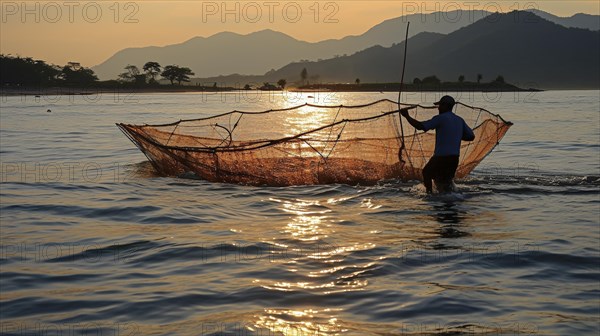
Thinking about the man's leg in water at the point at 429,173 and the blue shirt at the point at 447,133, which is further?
the man's leg in water at the point at 429,173

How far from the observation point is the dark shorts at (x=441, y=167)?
11.9 metres

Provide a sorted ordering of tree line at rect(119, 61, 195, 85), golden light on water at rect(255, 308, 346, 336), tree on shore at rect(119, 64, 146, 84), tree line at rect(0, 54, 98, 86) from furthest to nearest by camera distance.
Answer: tree line at rect(119, 61, 195, 85) < tree on shore at rect(119, 64, 146, 84) < tree line at rect(0, 54, 98, 86) < golden light on water at rect(255, 308, 346, 336)

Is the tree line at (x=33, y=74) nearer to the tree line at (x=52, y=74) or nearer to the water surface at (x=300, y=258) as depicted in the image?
the tree line at (x=52, y=74)

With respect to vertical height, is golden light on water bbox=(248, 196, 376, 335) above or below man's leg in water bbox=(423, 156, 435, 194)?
below

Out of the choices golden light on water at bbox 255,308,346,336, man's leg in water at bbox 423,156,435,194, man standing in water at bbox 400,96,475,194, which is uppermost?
man standing in water at bbox 400,96,475,194

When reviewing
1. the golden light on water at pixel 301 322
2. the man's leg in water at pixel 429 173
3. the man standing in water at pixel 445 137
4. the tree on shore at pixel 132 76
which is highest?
the tree on shore at pixel 132 76

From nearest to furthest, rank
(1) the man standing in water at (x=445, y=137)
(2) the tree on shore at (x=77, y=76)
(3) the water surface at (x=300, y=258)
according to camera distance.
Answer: (3) the water surface at (x=300, y=258)
(1) the man standing in water at (x=445, y=137)
(2) the tree on shore at (x=77, y=76)

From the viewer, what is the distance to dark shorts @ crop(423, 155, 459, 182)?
468 inches

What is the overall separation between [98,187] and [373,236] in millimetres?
7709

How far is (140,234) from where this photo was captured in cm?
1032

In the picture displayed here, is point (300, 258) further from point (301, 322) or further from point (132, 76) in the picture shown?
point (132, 76)

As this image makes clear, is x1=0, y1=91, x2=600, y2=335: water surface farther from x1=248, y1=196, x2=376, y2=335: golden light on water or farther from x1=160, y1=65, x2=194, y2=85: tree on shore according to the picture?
x1=160, y1=65, x2=194, y2=85: tree on shore

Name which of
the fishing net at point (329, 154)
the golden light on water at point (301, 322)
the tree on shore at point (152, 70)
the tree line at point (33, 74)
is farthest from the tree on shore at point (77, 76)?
the golden light on water at point (301, 322)

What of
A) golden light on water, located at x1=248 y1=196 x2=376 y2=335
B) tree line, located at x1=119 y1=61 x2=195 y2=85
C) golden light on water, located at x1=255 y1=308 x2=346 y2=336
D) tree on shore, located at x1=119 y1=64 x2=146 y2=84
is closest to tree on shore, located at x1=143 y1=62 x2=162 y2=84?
tree line, located at x1=119 y1=61 x2=195 y2=85
